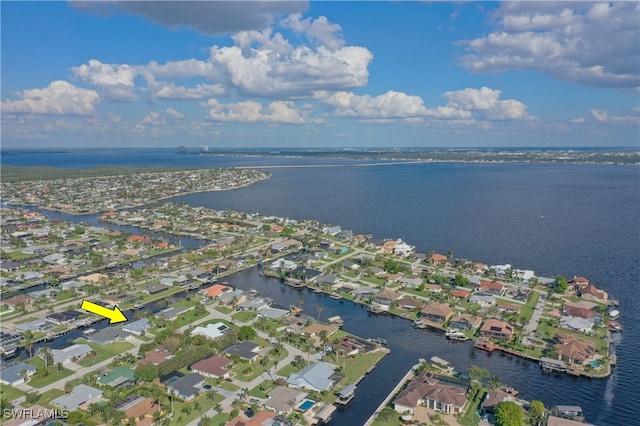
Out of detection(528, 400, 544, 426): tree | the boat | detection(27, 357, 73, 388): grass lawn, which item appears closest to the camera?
detection(528, 400, 544, 426): tree

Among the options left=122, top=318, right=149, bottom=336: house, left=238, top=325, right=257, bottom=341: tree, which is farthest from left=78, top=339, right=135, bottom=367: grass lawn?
left=238, top=325, right=257, bottom=341: tree

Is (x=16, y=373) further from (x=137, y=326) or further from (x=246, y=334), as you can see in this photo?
(x=246, y=334)

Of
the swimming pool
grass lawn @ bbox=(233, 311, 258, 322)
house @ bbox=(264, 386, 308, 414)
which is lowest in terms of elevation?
the swimming pool

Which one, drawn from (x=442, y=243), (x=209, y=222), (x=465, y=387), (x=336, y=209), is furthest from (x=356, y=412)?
(x=336, y=209)

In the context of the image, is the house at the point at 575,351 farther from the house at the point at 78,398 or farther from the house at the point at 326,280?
the house at the point at 78,398

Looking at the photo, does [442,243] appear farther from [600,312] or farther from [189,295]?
[189,295]

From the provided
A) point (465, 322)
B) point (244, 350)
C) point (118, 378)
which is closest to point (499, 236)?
point (465, 322)

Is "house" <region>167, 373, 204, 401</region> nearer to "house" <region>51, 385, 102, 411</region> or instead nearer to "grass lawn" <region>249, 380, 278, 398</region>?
"grass lawn" <region>249, 380, 278, 398</region>
